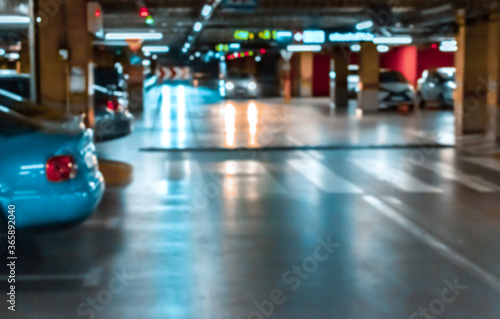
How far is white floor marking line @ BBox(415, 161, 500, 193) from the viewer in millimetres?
12305

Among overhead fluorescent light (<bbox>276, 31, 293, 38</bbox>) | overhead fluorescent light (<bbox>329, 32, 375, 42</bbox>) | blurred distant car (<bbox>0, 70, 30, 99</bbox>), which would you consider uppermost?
overhead fluorescent light (<bbox>276, 31, 293, 38</bbox>)

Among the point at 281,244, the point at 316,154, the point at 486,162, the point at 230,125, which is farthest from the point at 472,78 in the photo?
the point at 281,244

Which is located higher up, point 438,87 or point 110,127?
point 438,87

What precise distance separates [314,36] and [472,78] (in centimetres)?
690

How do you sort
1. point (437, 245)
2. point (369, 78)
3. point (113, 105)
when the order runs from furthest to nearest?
point (369, 78), point (113, 105), point (437, 245)

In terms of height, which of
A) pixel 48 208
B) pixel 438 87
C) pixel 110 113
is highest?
pixel 438 87

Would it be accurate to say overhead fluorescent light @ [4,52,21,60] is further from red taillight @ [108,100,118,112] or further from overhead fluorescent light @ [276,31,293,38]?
overhead fluorescent light @ [276,31,293,38]

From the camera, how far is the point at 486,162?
1557cm

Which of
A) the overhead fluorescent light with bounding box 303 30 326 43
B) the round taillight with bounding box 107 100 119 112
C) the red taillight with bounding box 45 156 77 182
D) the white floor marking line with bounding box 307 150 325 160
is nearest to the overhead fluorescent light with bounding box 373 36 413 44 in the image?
the overhead fluorescent light with bounding box 303 30 326 43

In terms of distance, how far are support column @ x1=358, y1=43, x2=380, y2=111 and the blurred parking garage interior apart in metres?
6.83

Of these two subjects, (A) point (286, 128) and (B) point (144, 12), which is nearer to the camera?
(B) point (144, 12)

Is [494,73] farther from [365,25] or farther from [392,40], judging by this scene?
[392,40]

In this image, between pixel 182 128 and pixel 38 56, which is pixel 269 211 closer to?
pixel 38 56

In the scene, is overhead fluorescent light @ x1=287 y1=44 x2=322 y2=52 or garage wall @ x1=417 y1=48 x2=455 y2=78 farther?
garage wall @ x1=417 y1=48 x2=455 y2=78
